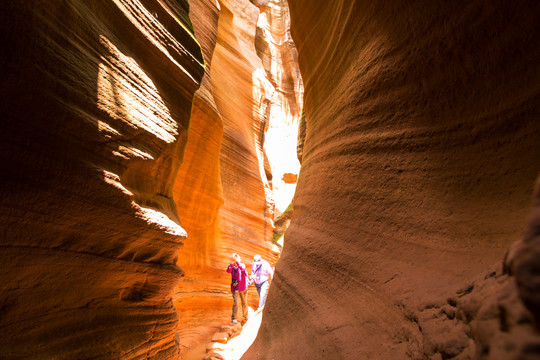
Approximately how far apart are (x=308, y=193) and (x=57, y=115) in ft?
7.06

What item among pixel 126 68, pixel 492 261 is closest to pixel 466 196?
pixel 492 261

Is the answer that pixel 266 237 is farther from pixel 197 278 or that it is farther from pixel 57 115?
pixel 57 115

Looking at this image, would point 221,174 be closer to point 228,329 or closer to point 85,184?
point 228,329

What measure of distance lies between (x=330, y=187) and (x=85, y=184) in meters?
1.85

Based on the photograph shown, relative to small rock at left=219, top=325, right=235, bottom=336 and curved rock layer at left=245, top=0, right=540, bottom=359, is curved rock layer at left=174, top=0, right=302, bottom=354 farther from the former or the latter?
curved rock layer at left=245, top=0, right=540, bottom=359

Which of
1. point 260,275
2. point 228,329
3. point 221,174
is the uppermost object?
point 221,174

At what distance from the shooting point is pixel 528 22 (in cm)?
116

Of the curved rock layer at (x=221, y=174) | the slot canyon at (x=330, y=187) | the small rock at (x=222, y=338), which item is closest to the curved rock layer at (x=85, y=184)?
the slot canyon at (x=330, y=187)

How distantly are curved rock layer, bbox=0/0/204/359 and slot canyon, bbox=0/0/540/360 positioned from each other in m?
0.01

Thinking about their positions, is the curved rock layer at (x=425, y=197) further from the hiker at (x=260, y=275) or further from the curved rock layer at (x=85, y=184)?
the hiker at (x=260, y=275)

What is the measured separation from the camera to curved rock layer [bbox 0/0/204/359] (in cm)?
A: 152

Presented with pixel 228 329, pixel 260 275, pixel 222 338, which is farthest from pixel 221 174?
pixel 222 338

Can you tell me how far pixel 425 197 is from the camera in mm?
1470

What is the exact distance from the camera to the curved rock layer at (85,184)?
1521 millimetres
